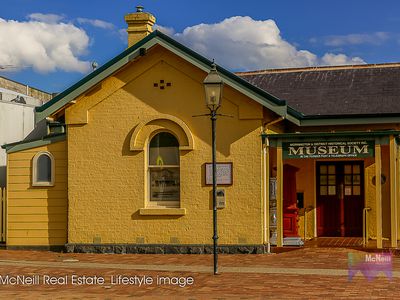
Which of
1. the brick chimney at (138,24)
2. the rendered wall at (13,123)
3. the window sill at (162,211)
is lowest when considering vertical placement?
the window sill at (162,211)

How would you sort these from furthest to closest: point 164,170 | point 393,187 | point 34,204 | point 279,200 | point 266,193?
point 34,204
point 164,170
point 266,193
point 279,200
point 393,187

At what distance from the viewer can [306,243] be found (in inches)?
672

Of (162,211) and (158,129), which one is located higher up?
(158,129)

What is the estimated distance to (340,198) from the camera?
61.1 feet

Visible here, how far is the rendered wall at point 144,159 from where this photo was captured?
51.5ft

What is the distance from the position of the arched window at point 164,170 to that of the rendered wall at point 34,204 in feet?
7.39

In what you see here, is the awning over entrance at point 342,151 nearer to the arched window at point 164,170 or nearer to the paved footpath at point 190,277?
the paved footpath at point 190,277

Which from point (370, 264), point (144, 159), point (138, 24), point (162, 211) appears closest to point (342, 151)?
point (370, 264)

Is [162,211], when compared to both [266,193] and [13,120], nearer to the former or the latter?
[266,193]

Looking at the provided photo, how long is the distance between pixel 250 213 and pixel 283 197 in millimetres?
1621

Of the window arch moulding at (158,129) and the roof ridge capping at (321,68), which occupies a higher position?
the roof ridge capping at (321,68)

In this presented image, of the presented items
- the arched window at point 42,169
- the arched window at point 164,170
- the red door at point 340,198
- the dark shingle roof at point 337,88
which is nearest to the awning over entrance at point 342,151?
the red door at point 340,198

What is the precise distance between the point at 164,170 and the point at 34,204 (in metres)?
3.51

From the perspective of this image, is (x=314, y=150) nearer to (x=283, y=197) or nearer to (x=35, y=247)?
(x=283, y=197)
